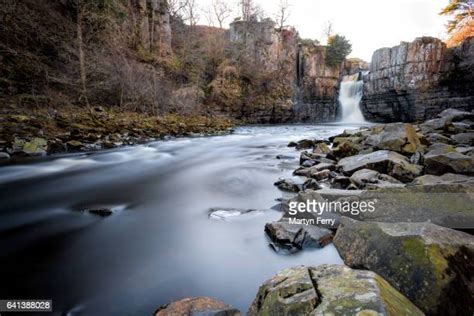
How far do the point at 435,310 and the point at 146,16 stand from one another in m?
27.0

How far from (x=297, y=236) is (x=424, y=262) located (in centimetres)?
143

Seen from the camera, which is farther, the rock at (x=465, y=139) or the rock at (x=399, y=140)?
Answer: the rock at (x=465, y=139)

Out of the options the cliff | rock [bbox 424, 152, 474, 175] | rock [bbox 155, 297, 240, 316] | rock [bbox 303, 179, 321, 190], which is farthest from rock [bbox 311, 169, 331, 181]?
the cliff

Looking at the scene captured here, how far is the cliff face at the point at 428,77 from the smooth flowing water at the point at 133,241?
89.7ft

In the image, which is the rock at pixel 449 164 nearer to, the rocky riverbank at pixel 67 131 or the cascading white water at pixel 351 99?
the rocky riverbank at pixel 67 131

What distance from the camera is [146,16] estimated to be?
23.7m

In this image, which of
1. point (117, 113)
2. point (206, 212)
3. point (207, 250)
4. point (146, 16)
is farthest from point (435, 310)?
point (146, 16)

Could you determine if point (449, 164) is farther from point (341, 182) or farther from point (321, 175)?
point (321, 175)

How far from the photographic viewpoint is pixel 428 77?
89.5 ft

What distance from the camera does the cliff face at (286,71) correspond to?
1214 inches

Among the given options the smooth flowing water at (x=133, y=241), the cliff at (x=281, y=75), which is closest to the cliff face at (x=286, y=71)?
the cliff at (x=281, y=75)

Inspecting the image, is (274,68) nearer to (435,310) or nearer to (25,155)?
(25,155)

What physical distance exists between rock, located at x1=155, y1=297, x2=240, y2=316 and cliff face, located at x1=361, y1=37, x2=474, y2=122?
1250 inches

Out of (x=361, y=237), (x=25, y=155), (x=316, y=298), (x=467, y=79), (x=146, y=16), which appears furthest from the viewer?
(x=467, y=79)
